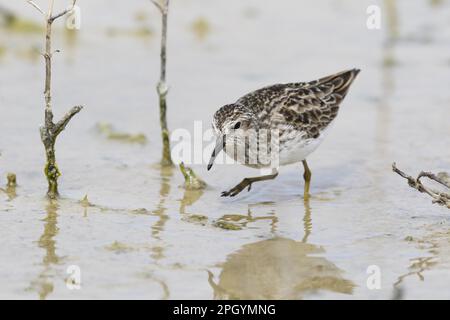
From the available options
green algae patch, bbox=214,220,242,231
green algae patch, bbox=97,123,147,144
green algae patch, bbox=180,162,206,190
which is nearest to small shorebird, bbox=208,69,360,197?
green algae patch, bbox=180,162,206,190

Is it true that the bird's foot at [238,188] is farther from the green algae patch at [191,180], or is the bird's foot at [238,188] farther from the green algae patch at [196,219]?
the green algae patch at [196,219]

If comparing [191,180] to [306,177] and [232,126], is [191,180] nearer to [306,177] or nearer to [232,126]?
[232,126]

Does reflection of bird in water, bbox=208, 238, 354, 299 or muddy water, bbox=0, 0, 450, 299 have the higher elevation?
muddy water, bbox=0, 0, 450, 299

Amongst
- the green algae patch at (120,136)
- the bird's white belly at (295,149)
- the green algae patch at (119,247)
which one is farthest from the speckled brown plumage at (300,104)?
the green algae patch at (119,247)

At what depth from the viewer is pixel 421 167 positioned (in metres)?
10.6

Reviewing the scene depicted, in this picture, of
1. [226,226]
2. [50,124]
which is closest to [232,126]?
[226,226]

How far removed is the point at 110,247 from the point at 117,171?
8.28ft

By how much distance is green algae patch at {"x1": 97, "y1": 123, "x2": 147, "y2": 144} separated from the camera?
11430 mm

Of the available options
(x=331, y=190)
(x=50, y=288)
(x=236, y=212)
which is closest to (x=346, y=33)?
(x=331, y=190)

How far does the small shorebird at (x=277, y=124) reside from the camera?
943cm

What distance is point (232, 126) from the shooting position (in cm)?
934

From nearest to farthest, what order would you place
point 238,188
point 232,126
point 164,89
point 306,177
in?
point 232,126 → point 238,188 → point 306,177 → point 164,89

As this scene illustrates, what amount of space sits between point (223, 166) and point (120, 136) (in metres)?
1.55

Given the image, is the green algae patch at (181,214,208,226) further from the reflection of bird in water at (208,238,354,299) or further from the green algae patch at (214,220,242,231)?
the reflection of bird in water at (208,238,354,299)
